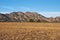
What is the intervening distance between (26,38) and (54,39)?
9.68 feet

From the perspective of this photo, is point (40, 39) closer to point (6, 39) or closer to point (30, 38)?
point (30, 38)

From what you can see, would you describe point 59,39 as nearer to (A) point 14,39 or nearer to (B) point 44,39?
(B) point 44,39

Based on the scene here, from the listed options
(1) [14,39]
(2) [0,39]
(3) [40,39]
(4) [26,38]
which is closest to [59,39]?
(3) [40,39]

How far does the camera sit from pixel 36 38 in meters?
19.5

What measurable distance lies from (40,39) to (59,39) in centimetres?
201

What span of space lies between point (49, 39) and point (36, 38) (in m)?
1.42

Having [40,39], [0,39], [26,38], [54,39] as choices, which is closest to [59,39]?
[54,39]

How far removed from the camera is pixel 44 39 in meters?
18.9

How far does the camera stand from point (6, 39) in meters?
18.8

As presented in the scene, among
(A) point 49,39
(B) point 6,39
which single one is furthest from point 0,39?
(A) point 49,39

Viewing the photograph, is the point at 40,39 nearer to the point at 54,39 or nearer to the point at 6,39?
the point at 54,39

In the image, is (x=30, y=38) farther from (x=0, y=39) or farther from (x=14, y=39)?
(x=0, y=39)

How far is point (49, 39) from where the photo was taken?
1908 centimetres

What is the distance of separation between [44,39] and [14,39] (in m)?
3.12
